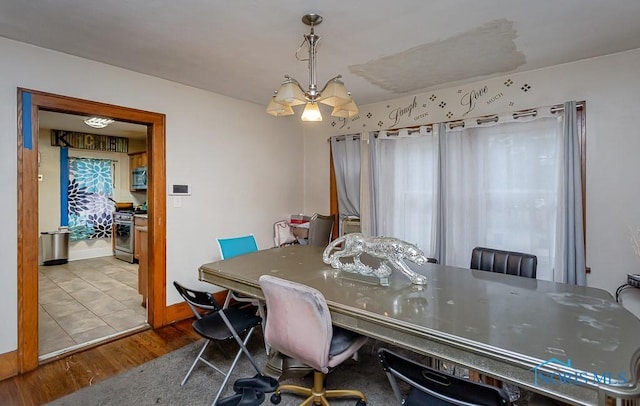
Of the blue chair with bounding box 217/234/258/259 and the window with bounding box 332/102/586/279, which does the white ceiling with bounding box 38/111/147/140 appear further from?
the window with bounding box 332/102/586/279

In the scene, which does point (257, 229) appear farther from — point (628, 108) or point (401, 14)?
point (628, 108)

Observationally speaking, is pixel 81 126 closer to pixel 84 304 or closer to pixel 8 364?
pixel 84 304

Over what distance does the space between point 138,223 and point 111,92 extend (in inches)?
113

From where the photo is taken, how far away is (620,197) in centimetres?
252

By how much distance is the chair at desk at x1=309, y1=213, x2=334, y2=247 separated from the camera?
360 centimetres

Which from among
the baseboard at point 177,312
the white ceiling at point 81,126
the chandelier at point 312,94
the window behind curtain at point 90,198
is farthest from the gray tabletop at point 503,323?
the window behind curtain at point 90,198

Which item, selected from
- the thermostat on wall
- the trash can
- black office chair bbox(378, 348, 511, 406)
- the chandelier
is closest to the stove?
the trash can

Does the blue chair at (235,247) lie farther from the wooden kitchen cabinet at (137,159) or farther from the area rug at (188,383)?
the wooden kitchen cabinet at (137,159)

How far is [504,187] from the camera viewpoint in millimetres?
2984

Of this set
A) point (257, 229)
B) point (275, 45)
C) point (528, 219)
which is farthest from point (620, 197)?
point (257, 229)

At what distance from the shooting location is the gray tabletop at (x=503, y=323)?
0.98 meters

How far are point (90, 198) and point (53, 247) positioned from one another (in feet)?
3.39

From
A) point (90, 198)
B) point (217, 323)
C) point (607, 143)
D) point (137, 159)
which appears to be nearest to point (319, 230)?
point (217, 323)

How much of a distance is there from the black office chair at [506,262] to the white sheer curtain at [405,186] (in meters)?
1.03
